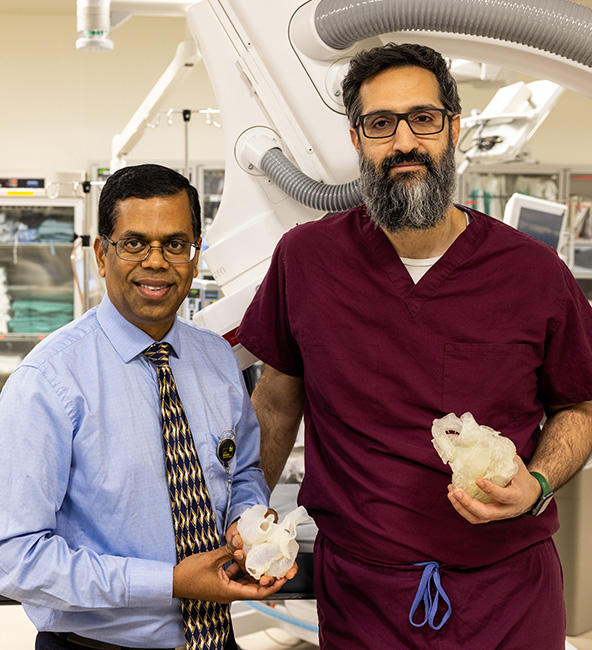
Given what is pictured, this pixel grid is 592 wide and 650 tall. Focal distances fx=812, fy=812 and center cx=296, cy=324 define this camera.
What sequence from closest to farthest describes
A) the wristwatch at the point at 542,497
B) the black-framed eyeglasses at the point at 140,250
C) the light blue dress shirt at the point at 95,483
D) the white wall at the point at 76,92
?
the light blue dress shirt at the point at 95,483
the black-framed eyeglasses at the point at 140,250
the wristwatch at the point at 542,497
the white wall at the point at 76,92

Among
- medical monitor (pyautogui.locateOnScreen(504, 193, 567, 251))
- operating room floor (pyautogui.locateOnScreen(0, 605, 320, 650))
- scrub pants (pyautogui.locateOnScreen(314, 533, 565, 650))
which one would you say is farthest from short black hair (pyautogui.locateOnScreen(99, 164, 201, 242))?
operating room floor (pyautogui.locateOnScreen(0, 605, 320, 650))

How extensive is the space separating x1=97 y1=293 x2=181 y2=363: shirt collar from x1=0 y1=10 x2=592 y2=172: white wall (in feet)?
20.9

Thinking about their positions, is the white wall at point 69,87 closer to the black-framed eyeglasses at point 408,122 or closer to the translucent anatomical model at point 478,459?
the black-framed eyeglasses at point 408,122

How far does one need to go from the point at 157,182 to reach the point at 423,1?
2.44 feet

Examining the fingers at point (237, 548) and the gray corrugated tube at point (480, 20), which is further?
the gray corrugated tube at point (480, 20)

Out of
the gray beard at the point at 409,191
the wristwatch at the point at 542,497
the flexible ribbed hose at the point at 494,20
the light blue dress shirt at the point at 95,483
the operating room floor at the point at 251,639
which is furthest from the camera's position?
the operating room floor at the point at 251,639

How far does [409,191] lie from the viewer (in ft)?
4.99

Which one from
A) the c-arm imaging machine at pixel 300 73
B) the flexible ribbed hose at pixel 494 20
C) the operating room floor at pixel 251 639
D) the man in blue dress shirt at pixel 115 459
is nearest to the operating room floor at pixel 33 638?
the operating room floor at pixel 251 639

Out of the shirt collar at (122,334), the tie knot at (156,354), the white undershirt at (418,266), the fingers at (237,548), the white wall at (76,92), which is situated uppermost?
the white wall at (76,92)

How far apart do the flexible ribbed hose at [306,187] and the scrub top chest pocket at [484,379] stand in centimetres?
50

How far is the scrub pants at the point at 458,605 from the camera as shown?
149cm

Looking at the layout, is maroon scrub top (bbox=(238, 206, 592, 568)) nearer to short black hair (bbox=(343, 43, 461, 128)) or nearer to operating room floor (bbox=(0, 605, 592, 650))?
short black hair (bbox=(343, 43, 461, 128))

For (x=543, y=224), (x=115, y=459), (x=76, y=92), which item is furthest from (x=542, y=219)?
(x=76, y=92)

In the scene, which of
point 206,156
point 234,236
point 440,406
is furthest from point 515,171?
point 440,406
